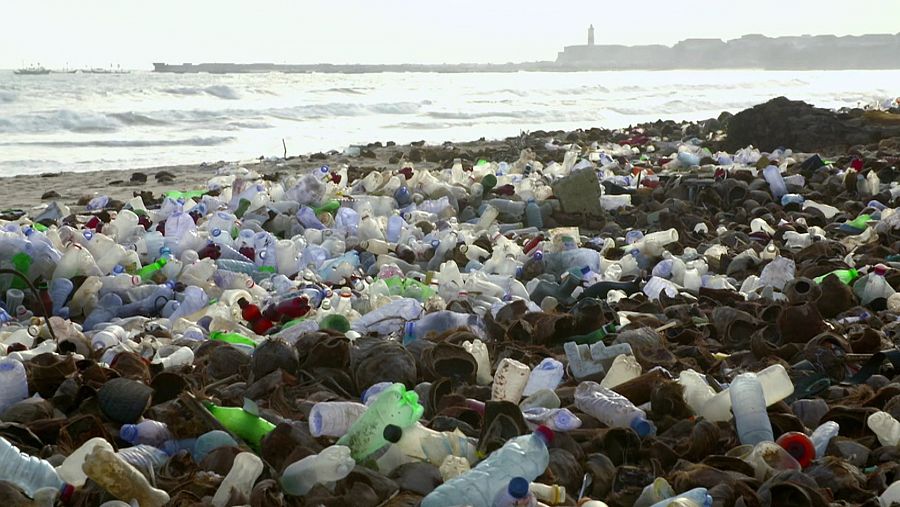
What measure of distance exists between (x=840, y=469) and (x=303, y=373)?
6.03 ft

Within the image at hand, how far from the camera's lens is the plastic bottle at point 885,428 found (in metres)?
2.89

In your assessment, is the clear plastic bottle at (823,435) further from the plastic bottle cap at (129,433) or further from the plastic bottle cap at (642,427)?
the plastic bottle cap at (129,433)

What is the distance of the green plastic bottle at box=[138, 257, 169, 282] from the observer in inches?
225

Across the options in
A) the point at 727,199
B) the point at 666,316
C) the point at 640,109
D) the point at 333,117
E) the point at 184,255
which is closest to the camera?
the point at 666,316

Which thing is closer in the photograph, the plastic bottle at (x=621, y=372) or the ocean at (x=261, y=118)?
the plastic bottle at (x=621, y=372)

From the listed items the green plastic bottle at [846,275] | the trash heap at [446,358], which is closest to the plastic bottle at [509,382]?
the trash heap at [446,358]

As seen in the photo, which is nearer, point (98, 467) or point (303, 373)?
point (98, 467)

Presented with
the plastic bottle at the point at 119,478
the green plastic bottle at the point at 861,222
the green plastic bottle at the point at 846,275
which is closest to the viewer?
the plastic bottle at the point at 119,478

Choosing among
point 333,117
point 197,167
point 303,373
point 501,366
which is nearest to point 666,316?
point 501,366

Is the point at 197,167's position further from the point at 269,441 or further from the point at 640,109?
the point at 640,109

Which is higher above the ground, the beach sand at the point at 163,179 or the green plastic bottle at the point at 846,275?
the green plastic bottle at the point at 846,275

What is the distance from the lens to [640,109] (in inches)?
1267

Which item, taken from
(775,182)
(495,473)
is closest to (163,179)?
(775,182)

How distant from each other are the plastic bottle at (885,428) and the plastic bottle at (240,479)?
1.87m
